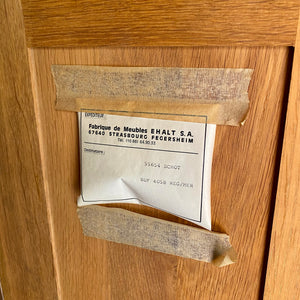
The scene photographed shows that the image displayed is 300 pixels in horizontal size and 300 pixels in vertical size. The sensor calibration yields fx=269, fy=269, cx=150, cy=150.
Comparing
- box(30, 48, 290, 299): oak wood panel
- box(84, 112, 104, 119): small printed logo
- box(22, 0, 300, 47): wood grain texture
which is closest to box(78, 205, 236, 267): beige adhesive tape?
box(30, 48, 290, 299): oak wood panel

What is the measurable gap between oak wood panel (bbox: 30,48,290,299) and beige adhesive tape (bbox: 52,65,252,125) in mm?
13

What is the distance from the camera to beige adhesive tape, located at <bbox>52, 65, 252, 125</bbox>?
387 mm

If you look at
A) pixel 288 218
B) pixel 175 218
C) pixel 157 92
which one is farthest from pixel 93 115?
pixel 288 218

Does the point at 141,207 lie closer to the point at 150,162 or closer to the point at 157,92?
the point at 150,162

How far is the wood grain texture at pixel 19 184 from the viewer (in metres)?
0.48

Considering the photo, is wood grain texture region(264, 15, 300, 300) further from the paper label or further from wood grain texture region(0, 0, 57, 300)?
wood grain texture region(0, 0, 57, 300)

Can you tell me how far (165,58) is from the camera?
0.41m

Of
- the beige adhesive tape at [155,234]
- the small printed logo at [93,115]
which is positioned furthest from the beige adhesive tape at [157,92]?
the beige adhesive tape at [155,234]

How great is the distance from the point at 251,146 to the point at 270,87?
Result: 0.09m

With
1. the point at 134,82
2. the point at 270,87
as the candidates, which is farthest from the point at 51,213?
the point at 270,87

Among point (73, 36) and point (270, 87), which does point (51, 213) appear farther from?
point (270, 87)

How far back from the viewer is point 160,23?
0.38m

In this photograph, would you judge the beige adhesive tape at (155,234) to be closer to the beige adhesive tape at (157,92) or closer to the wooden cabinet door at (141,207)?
the wooden cabinet door at (141,207)

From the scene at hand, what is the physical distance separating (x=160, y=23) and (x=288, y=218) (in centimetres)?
34
